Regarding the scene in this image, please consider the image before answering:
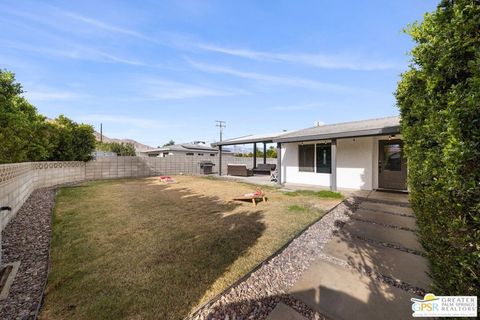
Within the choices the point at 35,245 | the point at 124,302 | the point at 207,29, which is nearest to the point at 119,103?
the point at 207,29

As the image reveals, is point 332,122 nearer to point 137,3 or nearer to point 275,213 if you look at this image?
point 275,213

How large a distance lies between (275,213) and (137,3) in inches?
341

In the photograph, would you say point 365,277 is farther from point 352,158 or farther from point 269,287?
point 352,158

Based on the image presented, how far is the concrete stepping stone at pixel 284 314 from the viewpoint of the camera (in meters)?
1.96

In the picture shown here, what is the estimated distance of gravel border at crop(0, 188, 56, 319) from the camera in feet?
6.98

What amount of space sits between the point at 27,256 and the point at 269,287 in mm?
4014

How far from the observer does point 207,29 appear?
10.0 meters

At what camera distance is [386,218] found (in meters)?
4.83

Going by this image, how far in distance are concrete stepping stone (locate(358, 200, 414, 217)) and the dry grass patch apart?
989 millimetres

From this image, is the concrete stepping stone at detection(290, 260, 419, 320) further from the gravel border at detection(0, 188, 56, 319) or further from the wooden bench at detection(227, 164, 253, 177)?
the wooden bench at detection(227, 164, 253, 177)

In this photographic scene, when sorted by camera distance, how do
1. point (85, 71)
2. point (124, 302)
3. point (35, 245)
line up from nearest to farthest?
1. point (124, 302)
2. point (35, 245)
3. point (85, 71)

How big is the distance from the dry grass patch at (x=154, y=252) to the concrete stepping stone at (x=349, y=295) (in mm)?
830

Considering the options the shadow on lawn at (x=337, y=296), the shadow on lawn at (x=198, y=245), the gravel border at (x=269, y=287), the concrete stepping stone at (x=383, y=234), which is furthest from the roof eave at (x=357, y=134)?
the shadow on lawn at (x=337, y=296)

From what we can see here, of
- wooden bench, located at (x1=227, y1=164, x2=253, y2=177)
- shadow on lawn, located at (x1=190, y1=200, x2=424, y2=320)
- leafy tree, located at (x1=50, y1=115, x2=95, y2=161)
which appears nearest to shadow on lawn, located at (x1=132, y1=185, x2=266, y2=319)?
shadow on lawn, located at (x1=190, y1=200, x2=424, y2=320)
